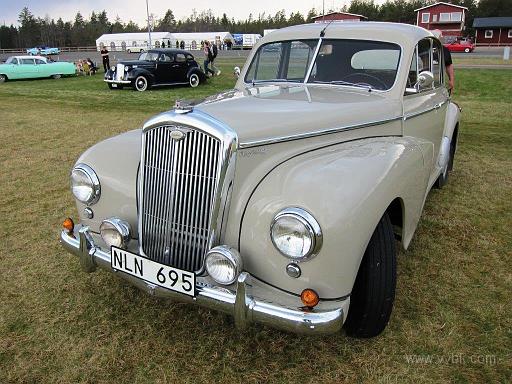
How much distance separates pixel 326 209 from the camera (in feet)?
6.71

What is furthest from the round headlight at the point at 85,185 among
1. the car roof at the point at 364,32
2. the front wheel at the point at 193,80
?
the front wheel at the point at 193,80

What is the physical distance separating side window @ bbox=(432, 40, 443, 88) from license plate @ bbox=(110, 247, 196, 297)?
3.35 m

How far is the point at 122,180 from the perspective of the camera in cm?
274

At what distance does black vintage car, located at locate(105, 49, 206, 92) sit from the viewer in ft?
53.1

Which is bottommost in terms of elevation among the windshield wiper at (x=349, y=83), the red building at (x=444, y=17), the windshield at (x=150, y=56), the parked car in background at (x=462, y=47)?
the windshield wiper at (x=349, y=83)

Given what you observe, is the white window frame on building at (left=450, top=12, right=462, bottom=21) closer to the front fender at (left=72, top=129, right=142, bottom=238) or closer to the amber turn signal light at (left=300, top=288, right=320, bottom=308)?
the front fender at (left=72, top=129, right=142, bottom=238)

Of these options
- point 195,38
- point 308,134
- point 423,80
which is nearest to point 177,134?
point 308,134

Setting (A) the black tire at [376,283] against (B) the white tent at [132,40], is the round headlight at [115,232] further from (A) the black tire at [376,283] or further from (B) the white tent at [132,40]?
(B) the white tent at [132,40]

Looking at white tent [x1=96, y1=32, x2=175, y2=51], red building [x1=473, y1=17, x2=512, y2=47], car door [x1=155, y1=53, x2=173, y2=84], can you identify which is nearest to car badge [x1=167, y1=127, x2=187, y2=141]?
car door [x1=155, y1=53, x2=173, y2=84]

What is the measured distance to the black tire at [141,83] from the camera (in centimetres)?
1611

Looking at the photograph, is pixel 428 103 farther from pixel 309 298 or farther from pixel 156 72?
pixel 156 72

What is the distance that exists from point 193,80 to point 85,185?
15082 mm

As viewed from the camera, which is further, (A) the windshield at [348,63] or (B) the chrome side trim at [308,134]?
(A) the windshield at [348,63]

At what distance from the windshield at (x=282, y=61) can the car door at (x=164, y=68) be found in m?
13.2
